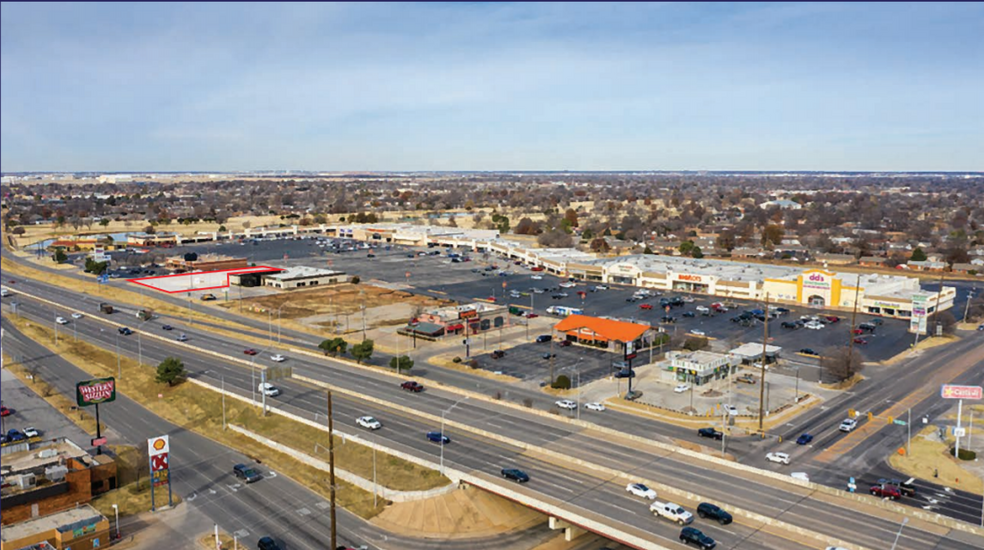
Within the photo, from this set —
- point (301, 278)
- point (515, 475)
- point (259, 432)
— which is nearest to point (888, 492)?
point (515, 475)

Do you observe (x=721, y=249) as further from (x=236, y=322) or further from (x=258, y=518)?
(x=258, y=518)

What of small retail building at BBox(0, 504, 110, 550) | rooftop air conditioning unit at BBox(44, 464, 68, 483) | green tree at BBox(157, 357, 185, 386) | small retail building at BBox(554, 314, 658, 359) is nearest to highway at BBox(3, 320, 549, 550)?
small retail building at BBox(0, 504, 110, 550)

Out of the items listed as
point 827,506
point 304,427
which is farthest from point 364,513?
point 827,506

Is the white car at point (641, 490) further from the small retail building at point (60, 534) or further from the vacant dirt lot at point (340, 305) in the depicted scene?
the vacant dirt lot at point (340, 305)

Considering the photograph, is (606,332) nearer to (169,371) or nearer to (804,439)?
(804,439)

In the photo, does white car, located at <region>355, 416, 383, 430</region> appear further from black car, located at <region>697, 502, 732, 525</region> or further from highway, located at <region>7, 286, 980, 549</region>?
black car, located at <region>697, 502, 732, 525</region>

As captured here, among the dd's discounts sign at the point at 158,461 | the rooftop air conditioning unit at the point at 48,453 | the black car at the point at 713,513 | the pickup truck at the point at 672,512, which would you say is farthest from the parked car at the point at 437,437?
the rooftop air conditioning unit at the point at 48,453
